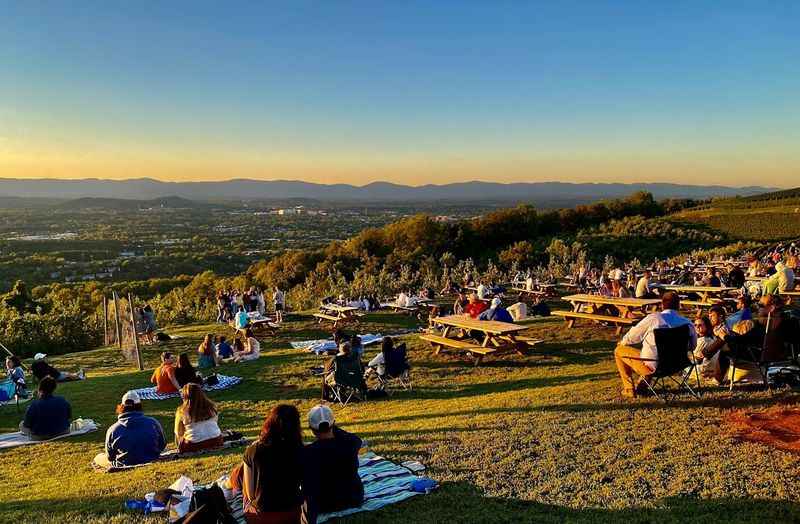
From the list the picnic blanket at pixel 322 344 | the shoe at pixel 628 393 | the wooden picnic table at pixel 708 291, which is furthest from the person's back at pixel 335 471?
the wooden picnic table at pixel 708 291

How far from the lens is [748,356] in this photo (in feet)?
24.8

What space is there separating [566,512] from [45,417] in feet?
25.7

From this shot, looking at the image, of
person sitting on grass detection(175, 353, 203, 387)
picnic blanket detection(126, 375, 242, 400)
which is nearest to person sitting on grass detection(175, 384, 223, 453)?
person sitting on grass detection(175, 353, 203, 387)

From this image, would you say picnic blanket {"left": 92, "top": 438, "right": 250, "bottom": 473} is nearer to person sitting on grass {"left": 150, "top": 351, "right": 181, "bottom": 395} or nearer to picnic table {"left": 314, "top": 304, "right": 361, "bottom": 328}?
person sitting on grass {"left": 150, "top": 351, "right": 181, "bottom": 395}

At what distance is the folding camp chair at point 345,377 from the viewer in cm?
983

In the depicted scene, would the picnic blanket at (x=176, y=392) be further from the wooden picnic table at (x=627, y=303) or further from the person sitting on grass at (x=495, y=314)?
the wooden picnic table at (x=627, y=303)

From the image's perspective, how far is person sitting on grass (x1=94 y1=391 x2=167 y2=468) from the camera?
696cm

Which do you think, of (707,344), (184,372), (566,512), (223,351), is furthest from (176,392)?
(707,344)

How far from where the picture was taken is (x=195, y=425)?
727cm

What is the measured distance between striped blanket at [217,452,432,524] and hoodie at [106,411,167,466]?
2.07 meters

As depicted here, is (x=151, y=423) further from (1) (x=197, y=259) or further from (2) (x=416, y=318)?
(1) (x=197, y=259)

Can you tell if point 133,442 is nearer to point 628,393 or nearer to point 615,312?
point 628,393

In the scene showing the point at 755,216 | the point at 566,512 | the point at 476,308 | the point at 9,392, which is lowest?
the point at 9,392

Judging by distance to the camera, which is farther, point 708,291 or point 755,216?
point 755,216
